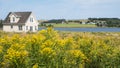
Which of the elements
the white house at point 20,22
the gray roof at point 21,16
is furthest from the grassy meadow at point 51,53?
the gray roof at point 21,16

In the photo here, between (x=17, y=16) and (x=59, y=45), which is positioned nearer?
(x=59, y=45)

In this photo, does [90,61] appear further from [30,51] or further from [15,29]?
Result: [15,29]

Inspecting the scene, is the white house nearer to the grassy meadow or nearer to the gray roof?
the gray roof

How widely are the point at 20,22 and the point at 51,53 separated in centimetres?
4614

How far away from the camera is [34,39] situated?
14727 mm

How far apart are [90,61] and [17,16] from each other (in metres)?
42.9

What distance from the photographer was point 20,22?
2344 inches

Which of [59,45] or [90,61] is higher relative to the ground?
[59,45]

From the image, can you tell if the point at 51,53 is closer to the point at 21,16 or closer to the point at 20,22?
the point at 20,22

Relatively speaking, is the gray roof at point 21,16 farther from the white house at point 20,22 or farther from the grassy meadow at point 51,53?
the grassy meadow at point 51,53

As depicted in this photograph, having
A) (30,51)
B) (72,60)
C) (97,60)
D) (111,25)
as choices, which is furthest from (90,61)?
(111,25)

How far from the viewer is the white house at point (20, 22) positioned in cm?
5959

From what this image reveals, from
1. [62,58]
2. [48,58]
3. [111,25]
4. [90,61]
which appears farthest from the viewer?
[111,25]

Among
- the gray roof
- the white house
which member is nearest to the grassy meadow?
the white house
